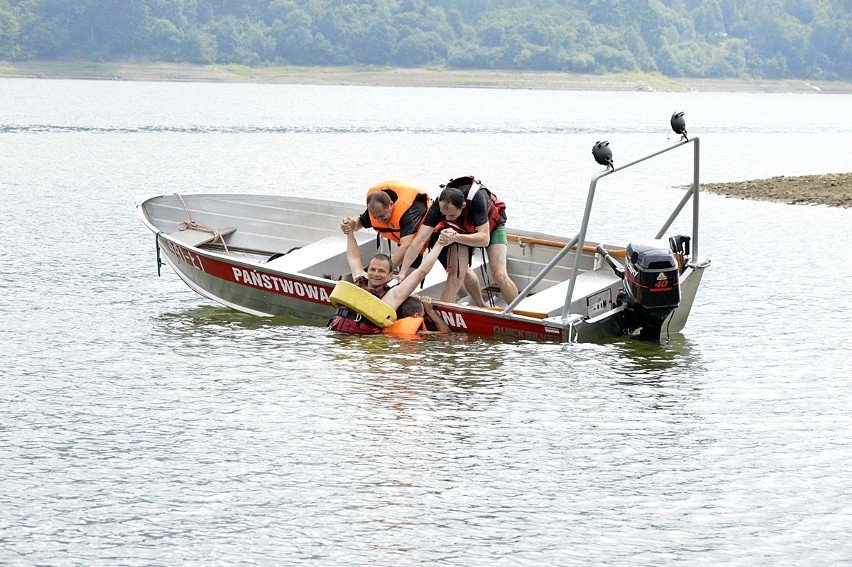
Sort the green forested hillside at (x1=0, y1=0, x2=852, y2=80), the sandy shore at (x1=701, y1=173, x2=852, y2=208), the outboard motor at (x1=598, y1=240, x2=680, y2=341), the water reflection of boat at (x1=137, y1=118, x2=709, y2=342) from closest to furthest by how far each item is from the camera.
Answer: the outboard motor at (x1=598, y1=240, x2=680, y2=341), the water reflection of boat at (x1=137, y1=118, x2=709, y2=342), the sandy shore at (x1=701, y1=173, x2=852, y2=208), the green forested hillside at (x1=0, y1=0, x2=852, y2=80)

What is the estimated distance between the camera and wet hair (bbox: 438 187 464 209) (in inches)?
482

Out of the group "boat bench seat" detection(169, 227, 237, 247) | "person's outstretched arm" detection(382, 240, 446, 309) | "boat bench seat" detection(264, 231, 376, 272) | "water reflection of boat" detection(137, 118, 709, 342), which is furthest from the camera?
"boat bench seat" detection(169, 227, 237, 247)

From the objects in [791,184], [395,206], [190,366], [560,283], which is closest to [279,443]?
[190,366]

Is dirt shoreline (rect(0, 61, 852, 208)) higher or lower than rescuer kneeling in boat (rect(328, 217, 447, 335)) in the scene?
lower

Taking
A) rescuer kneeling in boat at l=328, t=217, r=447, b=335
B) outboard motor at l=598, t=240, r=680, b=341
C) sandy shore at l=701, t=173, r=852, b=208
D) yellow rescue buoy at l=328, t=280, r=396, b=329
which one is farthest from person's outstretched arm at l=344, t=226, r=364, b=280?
sandy shore at l=701, t=173, r=852, b=208

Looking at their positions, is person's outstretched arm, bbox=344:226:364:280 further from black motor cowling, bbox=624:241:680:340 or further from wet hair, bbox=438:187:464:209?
black motor cowling, bbox=624:241:680:340

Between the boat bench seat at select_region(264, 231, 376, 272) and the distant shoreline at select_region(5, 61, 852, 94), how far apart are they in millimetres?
125705

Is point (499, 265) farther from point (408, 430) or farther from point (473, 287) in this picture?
point (408, 430)

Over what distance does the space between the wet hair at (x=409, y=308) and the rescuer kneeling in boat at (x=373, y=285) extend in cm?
6

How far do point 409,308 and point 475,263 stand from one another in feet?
5.99

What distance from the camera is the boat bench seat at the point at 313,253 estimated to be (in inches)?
570

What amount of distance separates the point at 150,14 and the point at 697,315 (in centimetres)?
13297

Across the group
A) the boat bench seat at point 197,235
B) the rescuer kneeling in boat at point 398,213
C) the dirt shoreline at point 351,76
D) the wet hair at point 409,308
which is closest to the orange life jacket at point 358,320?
the wet hair at point 409,308

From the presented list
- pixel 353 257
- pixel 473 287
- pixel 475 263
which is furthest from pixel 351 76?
pixel 473 287
